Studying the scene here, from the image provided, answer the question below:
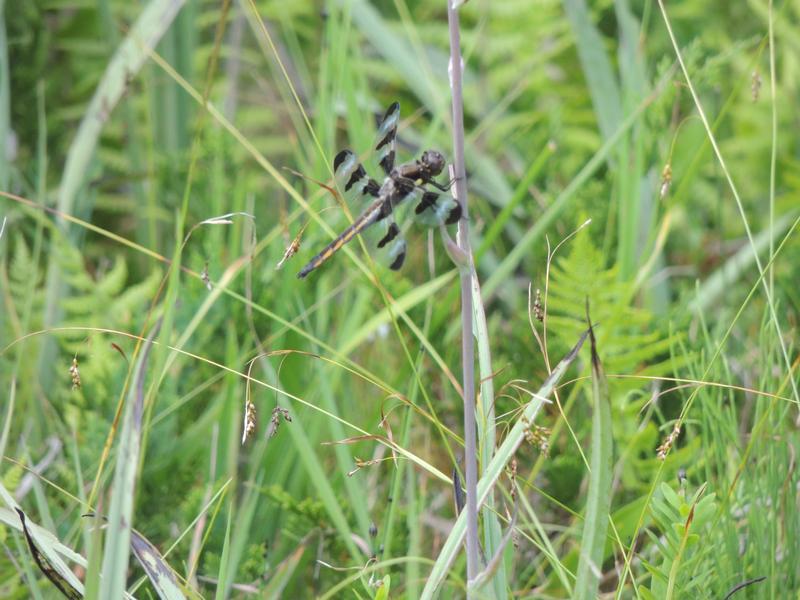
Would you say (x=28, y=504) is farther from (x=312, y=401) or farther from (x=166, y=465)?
(x=312, y=401)

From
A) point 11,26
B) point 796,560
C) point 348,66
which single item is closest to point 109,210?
point 11,26

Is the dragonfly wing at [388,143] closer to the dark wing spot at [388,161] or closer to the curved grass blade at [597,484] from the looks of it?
the dark wing spot at [388,161]

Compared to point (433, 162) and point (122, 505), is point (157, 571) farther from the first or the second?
point (433, 162)

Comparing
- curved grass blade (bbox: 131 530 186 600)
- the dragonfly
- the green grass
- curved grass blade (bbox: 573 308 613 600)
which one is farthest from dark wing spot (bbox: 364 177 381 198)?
curved grass blade (bbox: 131 530 186 600)

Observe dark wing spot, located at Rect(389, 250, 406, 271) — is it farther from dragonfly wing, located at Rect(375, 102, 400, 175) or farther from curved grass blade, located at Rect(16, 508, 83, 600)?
curved grass blade, located at Rect(16, 508, 83, 600)

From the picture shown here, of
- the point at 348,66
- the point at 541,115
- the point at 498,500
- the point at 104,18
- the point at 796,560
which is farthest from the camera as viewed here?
the point at 541,115

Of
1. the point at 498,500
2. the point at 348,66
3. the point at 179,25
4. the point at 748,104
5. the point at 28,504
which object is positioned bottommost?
the point at 498,500
